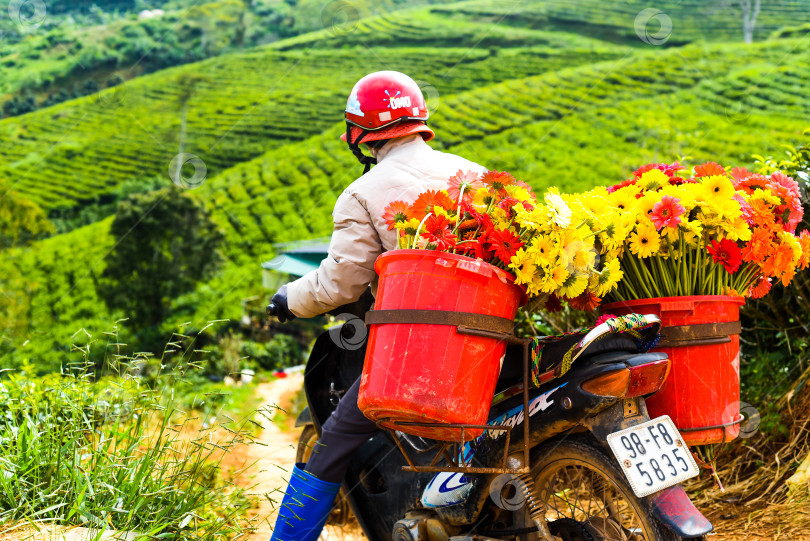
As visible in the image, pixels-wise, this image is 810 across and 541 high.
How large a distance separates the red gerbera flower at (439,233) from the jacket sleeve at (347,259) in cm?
51

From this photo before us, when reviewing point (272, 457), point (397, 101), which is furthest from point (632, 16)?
point (397, 101)

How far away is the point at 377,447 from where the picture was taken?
2914 millimetres

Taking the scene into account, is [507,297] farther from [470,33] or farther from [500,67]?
[470,33]

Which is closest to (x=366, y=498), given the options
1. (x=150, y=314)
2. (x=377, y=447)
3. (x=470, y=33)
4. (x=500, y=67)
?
(x=377, y=447)

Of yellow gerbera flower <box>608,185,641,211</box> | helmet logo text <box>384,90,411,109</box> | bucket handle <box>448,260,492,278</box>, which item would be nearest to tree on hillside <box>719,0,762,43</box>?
helmet logo text <box>384,90,411,109</box>

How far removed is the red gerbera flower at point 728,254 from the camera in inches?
85.0

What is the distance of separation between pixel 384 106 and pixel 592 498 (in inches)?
58.5

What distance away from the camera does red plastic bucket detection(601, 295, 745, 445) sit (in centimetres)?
214

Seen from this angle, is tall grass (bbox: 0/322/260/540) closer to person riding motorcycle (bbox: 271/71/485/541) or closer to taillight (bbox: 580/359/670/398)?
person riding motorcycle (bbox: 271/71/485/541)

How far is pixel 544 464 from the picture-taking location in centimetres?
229

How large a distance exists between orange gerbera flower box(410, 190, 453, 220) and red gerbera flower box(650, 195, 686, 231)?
1.88 ft

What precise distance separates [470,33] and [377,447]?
48.4 feet

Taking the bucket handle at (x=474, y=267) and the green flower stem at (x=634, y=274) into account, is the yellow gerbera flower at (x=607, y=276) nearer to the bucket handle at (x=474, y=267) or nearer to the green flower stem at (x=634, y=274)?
the green flower stem at (x=634, y=274)

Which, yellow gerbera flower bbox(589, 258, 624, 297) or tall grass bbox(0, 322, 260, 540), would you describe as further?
tall grass bbox(0, 322, 260, 540)
